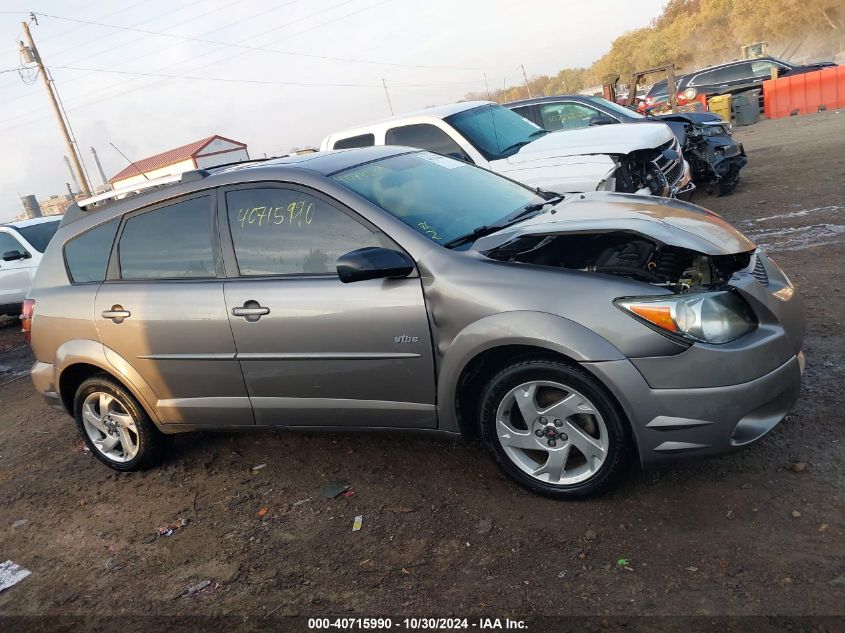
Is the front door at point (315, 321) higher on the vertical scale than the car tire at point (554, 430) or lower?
higher

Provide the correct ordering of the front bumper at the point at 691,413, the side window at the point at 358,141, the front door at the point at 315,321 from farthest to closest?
1. the side window at the point at 358,141
2. the front door at the point at 315,321
3. the front bumper at the point at 691,413

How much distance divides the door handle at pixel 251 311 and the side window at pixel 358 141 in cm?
502

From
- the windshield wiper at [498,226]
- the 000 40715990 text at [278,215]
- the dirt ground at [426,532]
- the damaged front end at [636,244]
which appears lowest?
the dirt ground at [426,532]

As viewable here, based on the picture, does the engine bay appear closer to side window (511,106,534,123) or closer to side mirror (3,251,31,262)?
side window (511,106,534,123)

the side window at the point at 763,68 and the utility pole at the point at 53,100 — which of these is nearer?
the side window at the point at 763,68

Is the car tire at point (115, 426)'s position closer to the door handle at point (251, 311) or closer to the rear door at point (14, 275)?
the door handle at point (251, 311)

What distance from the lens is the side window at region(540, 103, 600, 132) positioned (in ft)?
32.3

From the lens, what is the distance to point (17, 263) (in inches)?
419

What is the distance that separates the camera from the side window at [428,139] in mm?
7727

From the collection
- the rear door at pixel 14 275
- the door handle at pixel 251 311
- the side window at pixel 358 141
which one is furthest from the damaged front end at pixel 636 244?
the rear door at pixel 14 275

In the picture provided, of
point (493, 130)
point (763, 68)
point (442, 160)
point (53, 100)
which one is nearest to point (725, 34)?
point (763, 68)

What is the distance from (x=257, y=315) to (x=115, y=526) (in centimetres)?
156

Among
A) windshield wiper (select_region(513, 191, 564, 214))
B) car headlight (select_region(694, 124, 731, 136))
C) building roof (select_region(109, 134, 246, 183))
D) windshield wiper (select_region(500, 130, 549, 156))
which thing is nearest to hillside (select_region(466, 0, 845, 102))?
building roof (select_region(109, 134, 246, 183))

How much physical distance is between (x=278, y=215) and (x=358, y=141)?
16.3 feet
